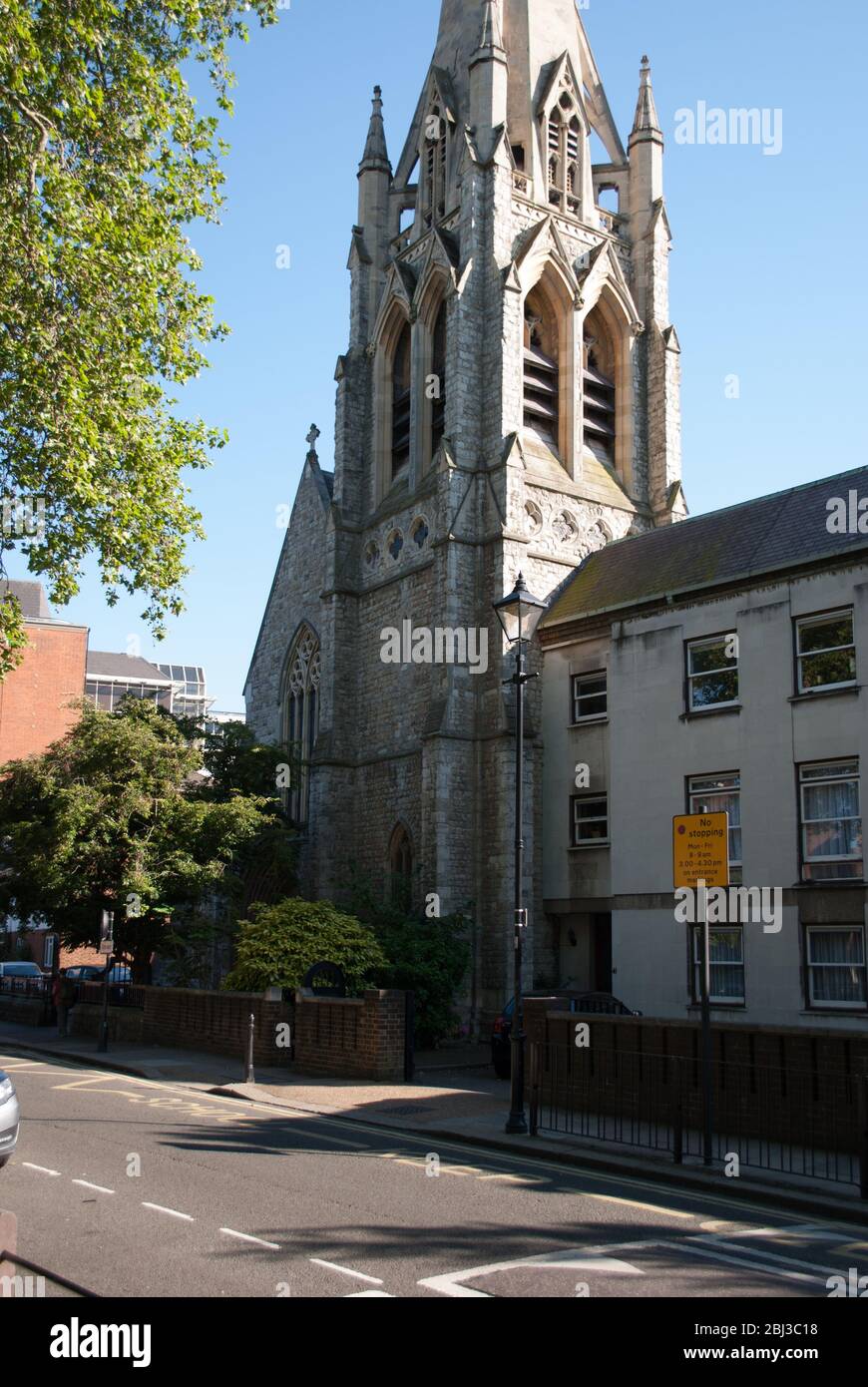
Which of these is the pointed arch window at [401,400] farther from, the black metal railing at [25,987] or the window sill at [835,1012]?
the window sill at [835,1012]

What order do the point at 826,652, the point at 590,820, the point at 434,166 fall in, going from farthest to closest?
1. the point at 434,166
2. the point at 590,820
3. the point at 826,652

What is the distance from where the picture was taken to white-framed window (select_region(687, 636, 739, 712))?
2247 centimetres

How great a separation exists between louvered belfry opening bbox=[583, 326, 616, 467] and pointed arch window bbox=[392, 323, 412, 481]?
505 cm

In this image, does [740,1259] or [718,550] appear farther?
[718,550]

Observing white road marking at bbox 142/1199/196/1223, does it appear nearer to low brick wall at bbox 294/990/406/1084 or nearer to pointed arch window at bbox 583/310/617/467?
low brick wall at bbox 294/990/406/1084

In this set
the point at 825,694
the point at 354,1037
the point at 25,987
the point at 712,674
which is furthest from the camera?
the point at 25,987

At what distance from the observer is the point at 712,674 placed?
22.8m

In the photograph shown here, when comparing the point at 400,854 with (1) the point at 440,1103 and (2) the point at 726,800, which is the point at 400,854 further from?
(1) the point at 440,1103

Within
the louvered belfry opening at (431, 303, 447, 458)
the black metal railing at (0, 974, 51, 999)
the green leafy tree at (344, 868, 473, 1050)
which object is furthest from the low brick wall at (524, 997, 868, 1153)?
the louvered belfry opening at (431, 303, 447, 458)

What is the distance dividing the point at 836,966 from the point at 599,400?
18.8m

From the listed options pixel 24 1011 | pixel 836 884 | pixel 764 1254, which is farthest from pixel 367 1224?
pixel 24 1011

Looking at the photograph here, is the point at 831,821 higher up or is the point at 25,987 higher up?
the point at 831,821
